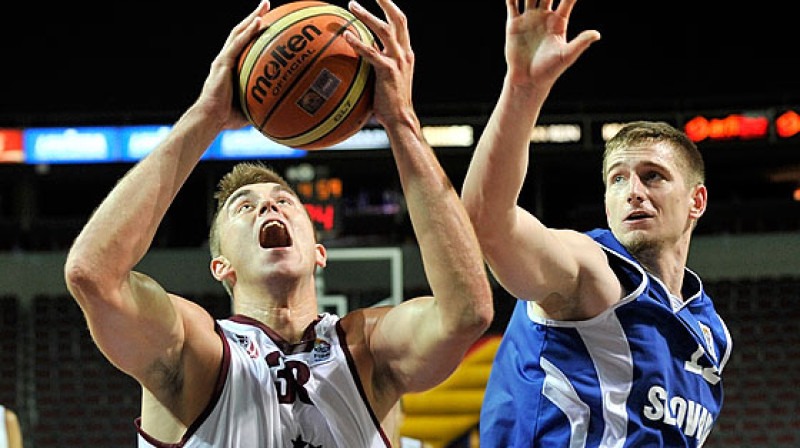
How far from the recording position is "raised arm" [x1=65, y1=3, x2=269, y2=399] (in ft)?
6.84

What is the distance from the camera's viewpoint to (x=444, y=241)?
2.26m

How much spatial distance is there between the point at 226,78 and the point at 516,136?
0.75 meters

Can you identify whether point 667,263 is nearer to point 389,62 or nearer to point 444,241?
point 444,241

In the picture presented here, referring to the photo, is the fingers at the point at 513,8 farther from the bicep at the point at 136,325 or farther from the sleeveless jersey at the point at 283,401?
the bicep at the point at 136,325

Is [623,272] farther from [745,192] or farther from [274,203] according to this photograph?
[745,192]

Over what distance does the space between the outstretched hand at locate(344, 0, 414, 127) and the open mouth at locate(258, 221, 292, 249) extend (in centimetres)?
43

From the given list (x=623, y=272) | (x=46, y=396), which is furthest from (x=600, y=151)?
(x=623, y=272)

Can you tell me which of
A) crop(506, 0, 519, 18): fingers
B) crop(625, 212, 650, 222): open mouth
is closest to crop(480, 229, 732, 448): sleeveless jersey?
crop(625, 212, 650, 222): open mouth

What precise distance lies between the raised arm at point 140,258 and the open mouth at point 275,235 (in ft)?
1.04

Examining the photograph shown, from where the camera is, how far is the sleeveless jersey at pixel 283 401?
2.27 meters

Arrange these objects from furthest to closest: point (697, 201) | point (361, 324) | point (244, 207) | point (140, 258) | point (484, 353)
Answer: point (484, 353) → point (697, 201) → point (244, 207) → point (361, 324) → point (140, 258)

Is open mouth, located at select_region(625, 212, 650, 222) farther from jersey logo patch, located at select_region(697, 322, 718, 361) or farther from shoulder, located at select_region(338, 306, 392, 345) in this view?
shoulder, located at select_region(338, 306, 392, 345)

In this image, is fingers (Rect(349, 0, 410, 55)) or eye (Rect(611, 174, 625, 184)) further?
eye (Rect(611, 174, 625, 184))

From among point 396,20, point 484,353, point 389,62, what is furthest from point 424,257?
point 484,353
